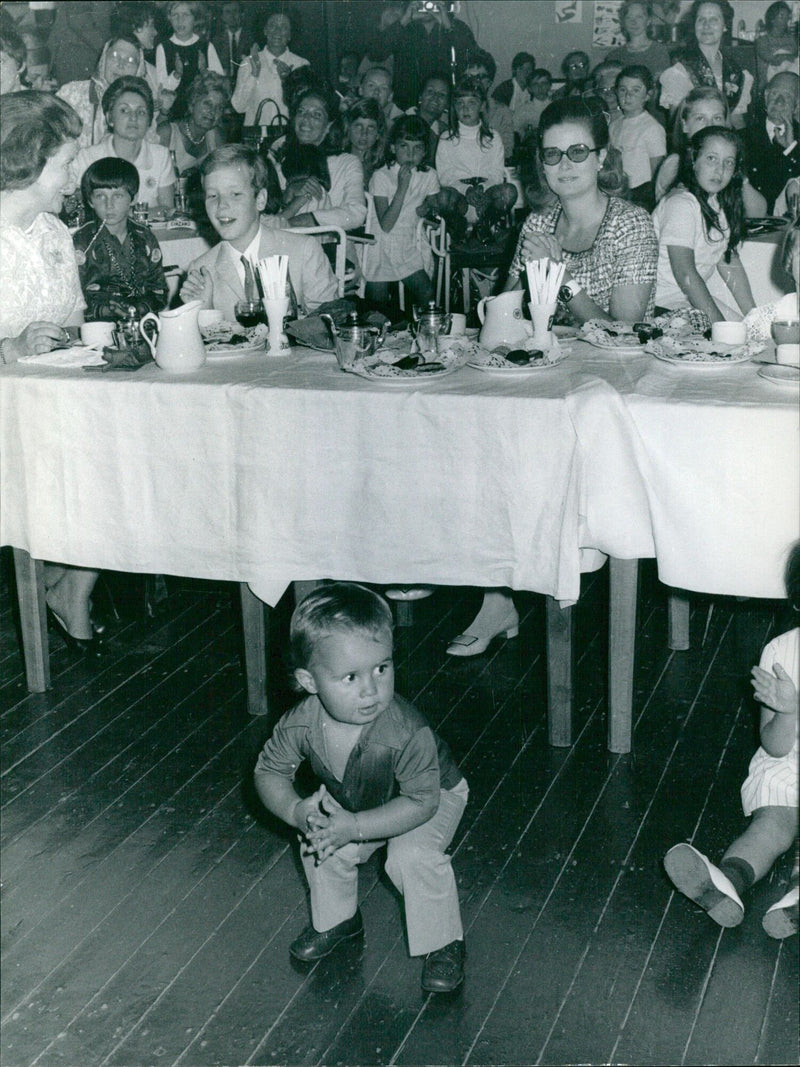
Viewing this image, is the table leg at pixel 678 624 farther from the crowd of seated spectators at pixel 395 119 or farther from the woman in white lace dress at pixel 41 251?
the crowd of seated spectators at pixel 395 119

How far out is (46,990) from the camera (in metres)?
1.76

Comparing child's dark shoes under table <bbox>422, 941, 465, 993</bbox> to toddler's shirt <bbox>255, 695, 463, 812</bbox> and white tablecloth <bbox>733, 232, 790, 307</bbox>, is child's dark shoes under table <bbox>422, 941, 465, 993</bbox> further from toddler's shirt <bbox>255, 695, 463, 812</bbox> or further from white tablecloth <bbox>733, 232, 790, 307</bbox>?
white tablecloth <bbox>733, 232, 790, 307</bbox>

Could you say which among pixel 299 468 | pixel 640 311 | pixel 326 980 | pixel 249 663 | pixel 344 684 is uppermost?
pixel 640 311

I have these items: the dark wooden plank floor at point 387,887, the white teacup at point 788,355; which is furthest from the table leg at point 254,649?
the white teacup at point 788,355

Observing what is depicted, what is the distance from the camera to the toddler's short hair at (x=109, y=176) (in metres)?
3.59

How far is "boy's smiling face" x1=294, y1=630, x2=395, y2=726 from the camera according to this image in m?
1.65

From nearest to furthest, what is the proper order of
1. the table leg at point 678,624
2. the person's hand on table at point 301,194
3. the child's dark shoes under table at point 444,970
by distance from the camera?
the child's dark shoes under table at point 444,970
the table leg at point 678,624
the person's hand on table at point 301,194

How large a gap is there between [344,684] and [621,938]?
61cm

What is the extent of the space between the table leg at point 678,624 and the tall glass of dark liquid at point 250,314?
A: 1177 mm

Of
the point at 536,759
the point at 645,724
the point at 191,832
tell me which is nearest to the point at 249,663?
the point at 191,832

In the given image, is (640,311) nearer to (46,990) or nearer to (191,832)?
(191,832)

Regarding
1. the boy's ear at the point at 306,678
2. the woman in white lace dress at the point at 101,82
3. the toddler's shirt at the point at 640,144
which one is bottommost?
the boy's ear at the point at 306,678

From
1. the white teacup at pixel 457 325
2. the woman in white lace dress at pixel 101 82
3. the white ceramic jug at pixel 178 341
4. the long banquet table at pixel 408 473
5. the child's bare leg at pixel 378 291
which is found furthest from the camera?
the child's bare leg at pixel 378 291

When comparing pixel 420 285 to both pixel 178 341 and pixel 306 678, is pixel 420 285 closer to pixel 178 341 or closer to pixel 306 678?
pixel 178 341
